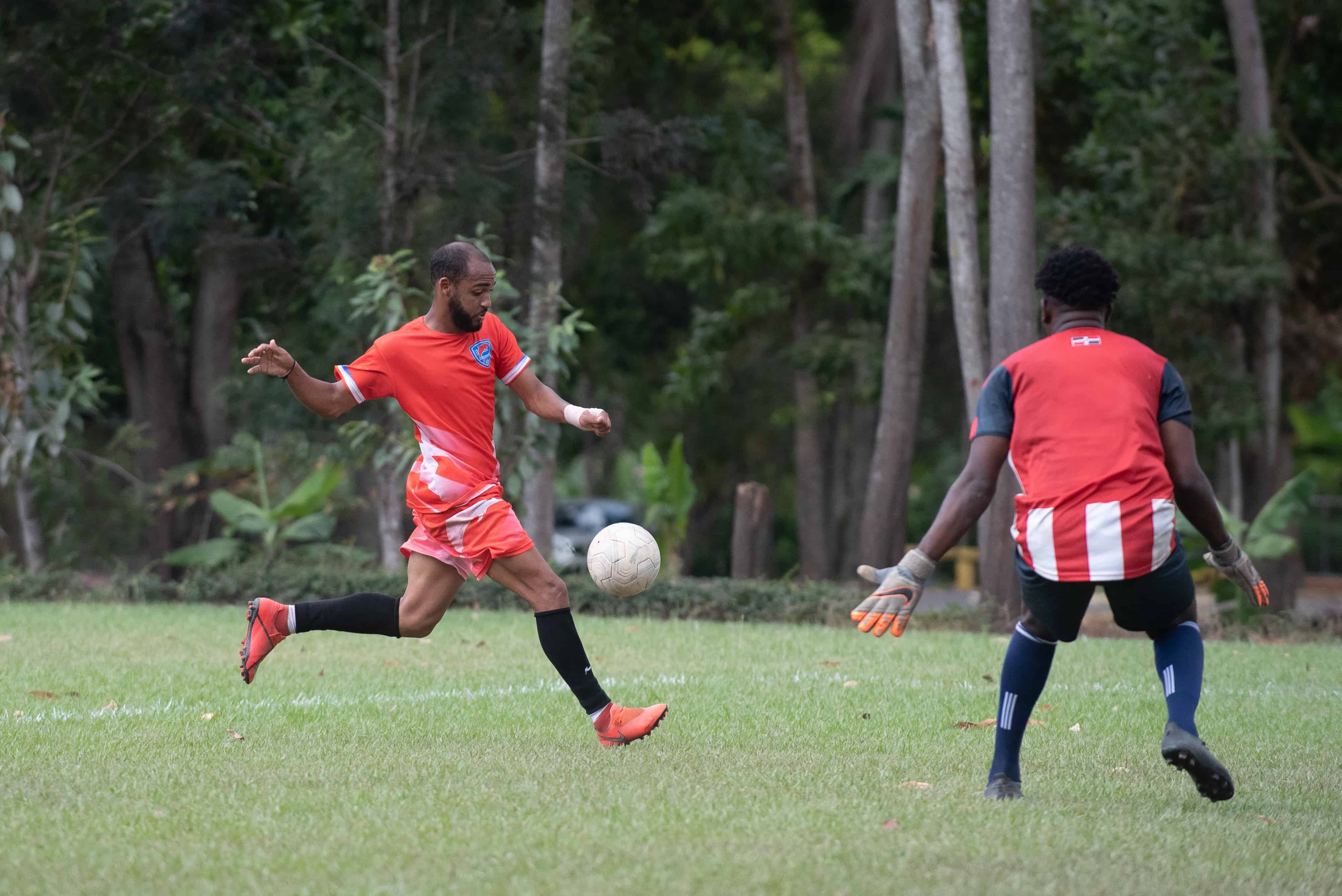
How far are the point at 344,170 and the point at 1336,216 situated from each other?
13046 mm

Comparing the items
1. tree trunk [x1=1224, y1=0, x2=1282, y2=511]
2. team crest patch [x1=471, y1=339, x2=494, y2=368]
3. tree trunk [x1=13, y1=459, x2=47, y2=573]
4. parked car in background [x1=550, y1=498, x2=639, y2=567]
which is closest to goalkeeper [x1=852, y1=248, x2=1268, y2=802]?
team crest patch [x1=471, y1=339, x2=494, y2=368]

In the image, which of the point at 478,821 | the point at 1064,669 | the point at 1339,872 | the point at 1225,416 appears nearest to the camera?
the point at 1339,872

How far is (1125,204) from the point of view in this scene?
17.8m

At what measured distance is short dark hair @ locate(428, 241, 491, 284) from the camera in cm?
619

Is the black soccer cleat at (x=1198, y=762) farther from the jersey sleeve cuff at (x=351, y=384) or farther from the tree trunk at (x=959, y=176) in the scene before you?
the tree trunk at (x=959, y=176)

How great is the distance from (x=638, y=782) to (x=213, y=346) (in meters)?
15.4

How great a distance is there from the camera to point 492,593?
1418cm

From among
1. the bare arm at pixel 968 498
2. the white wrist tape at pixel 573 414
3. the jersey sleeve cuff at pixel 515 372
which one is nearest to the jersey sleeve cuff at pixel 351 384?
the jersey sleeve cuff at pixel 515 372

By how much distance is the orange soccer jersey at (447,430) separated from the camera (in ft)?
20.3

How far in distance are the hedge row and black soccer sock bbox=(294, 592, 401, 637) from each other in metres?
6.61

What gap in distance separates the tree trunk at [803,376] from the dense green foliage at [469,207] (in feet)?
1.22

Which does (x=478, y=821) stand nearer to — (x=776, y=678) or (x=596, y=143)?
(x=776, y=678)

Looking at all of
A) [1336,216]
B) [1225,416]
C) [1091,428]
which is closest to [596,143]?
[1225,416]

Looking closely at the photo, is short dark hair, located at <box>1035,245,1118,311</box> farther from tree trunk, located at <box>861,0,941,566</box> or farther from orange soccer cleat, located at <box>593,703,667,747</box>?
tree trunk, located at <box>861,0,941,566</box>
